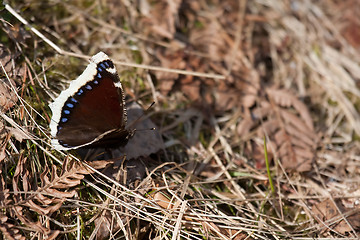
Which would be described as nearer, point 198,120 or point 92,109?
point 92,109

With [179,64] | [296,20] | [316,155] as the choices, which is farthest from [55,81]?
[296,20]

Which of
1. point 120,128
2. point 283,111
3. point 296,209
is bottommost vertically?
point 296,209

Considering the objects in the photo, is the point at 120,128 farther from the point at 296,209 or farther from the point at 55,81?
the point at 296,209

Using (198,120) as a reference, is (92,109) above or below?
above
